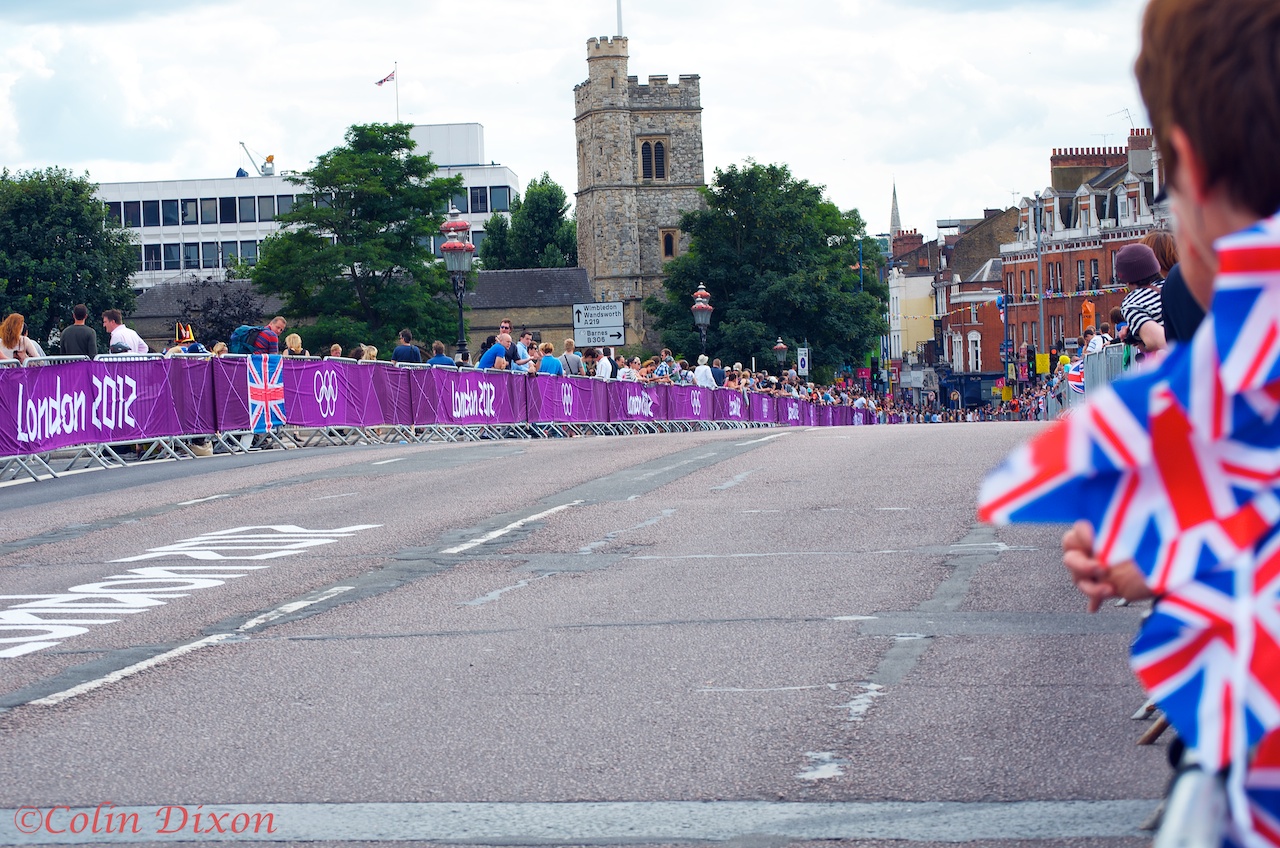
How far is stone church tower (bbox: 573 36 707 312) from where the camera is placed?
127m

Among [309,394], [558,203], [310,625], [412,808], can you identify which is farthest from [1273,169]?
[558,203]

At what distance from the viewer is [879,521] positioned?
1194 cm

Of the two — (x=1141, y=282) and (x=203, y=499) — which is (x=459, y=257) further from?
(x=1141, y=282)

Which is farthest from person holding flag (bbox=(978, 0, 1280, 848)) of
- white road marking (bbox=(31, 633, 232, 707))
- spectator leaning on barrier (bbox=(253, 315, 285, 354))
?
spectator leaning on barrier (bbox=(253, 315, 285, 354))

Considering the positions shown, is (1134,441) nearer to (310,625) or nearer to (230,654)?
(230,654)

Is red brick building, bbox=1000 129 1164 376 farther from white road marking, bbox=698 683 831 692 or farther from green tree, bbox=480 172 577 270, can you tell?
white road marking, bbox=698 683 831 692

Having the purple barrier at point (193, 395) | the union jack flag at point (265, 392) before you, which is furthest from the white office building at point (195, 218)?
the purple barrier at point (193, 395)

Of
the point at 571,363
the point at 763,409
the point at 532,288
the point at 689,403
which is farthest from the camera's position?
the point at 532,288

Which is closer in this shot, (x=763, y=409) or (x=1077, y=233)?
(x=763, y=409)

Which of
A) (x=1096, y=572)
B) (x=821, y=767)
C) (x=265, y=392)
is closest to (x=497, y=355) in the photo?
(x=265, y=392)

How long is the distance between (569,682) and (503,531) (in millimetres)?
5513

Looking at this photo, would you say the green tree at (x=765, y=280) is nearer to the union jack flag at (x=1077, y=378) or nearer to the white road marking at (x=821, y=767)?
the union jack flag at (x=1077, y=378)

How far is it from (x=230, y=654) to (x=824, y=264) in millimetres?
89840

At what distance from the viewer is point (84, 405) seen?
18250 mm
